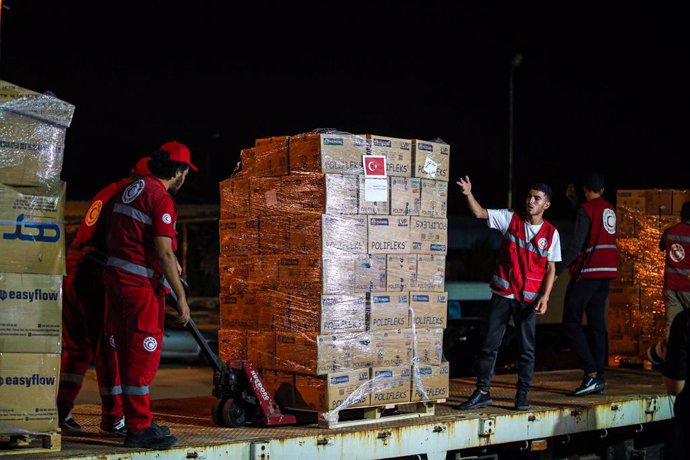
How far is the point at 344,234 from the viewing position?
6.50m

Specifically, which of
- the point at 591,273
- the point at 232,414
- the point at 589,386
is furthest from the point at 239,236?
the point at 589,386

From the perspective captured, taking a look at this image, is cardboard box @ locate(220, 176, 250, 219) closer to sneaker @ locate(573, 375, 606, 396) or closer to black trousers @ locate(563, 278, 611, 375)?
black trousers @ locate(563, 278, 611, 375)

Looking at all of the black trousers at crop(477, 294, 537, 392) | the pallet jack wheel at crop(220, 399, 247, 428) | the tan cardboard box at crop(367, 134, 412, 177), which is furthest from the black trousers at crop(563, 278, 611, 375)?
the pallet jack wheel at crop(220, 399, 247, 428)

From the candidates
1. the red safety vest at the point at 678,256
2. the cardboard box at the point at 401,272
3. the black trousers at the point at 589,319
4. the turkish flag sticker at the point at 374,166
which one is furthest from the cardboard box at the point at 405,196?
the red safety vest at the point at 678,256

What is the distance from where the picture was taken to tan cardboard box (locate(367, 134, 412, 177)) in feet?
22.1

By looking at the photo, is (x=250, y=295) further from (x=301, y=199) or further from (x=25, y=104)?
(x=25, y=104)

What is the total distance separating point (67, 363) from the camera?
6.14 meters

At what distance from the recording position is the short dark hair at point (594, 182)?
8391 mm

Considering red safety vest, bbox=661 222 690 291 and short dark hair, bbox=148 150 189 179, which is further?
red safety vest, bbox=661 222 690 291

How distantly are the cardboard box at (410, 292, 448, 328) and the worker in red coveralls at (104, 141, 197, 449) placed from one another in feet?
6.35

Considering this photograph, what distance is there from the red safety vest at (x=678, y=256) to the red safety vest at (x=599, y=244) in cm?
101

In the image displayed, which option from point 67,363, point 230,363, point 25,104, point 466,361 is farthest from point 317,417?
point 466,361

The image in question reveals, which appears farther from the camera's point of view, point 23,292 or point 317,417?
point 317,417

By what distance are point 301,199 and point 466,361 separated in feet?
24.5
